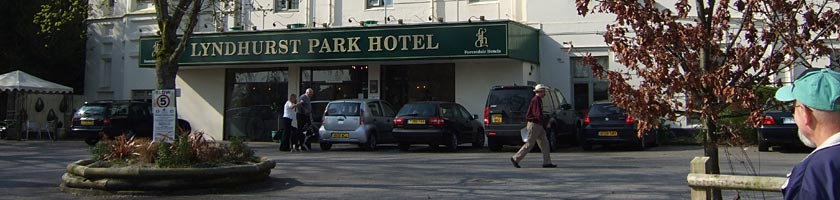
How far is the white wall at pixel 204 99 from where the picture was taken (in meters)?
24.5

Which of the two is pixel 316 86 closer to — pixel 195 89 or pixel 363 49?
pixel 363 49

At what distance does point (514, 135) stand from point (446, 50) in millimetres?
4185

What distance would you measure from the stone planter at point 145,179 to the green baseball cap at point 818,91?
7499 mm

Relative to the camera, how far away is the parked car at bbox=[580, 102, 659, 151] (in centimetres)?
1659

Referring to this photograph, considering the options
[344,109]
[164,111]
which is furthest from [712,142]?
[344,109]

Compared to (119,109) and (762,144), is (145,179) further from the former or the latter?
(119,109)

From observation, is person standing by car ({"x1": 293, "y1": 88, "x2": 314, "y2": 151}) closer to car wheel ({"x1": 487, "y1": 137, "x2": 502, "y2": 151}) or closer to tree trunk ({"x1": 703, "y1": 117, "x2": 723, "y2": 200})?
car wheel ({"x1": 487, "y1": 137, "x2": 502, "y2": 151})

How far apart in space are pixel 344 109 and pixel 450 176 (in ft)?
24.3

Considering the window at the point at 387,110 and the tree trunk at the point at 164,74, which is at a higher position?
the tree trunk at the point at 164,74

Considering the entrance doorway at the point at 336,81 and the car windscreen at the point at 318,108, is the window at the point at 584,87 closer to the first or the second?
the entrance doorway at the point at 336,81

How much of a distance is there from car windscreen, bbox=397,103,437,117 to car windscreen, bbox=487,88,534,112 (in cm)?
138

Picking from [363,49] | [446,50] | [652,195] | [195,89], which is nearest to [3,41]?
[195,89]

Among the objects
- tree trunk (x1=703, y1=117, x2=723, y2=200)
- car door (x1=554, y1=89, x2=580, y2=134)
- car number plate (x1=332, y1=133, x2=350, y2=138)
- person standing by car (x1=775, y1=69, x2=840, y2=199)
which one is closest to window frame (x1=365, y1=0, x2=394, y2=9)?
car number plate (x1=332, y1=133, x2=350, y2=138)

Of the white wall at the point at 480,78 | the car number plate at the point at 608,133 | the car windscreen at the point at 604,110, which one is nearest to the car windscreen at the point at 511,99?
the car windscreen at the point at 604,110
